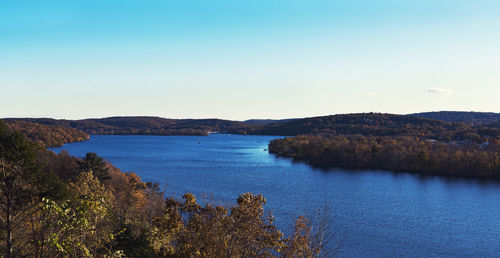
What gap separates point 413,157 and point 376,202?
114 feet

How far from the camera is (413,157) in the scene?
7750 centimetres

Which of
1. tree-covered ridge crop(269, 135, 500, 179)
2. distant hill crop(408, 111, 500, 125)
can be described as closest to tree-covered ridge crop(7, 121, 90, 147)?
tree-covered ridge crop(269, 135, 500, 179)

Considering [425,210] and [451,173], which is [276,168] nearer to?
[451,173]

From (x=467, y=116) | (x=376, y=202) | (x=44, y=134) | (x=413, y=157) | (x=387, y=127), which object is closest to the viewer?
(x=376, y=202)

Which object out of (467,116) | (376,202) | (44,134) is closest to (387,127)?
(467,116)

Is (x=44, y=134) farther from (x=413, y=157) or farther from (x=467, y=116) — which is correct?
(x=467, y=116)

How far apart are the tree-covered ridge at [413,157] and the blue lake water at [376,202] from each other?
598 centimetres

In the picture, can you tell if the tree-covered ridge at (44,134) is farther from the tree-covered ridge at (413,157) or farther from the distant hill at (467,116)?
the distant hill at (467,116)

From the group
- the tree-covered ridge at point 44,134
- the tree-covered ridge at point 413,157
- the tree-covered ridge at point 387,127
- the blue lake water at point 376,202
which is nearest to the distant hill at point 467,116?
the tree-covered ridge at point 387,127

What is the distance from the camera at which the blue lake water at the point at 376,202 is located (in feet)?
104

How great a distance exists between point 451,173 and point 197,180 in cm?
4308

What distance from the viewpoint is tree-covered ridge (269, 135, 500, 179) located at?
6925 cm

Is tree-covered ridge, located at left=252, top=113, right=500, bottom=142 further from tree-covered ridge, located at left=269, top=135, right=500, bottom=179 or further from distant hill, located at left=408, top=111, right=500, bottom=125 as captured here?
distant hill, located at left=408, top=111, right=500, bottom=125

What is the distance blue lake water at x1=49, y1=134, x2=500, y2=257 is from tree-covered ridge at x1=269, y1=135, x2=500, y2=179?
598 centimetres
